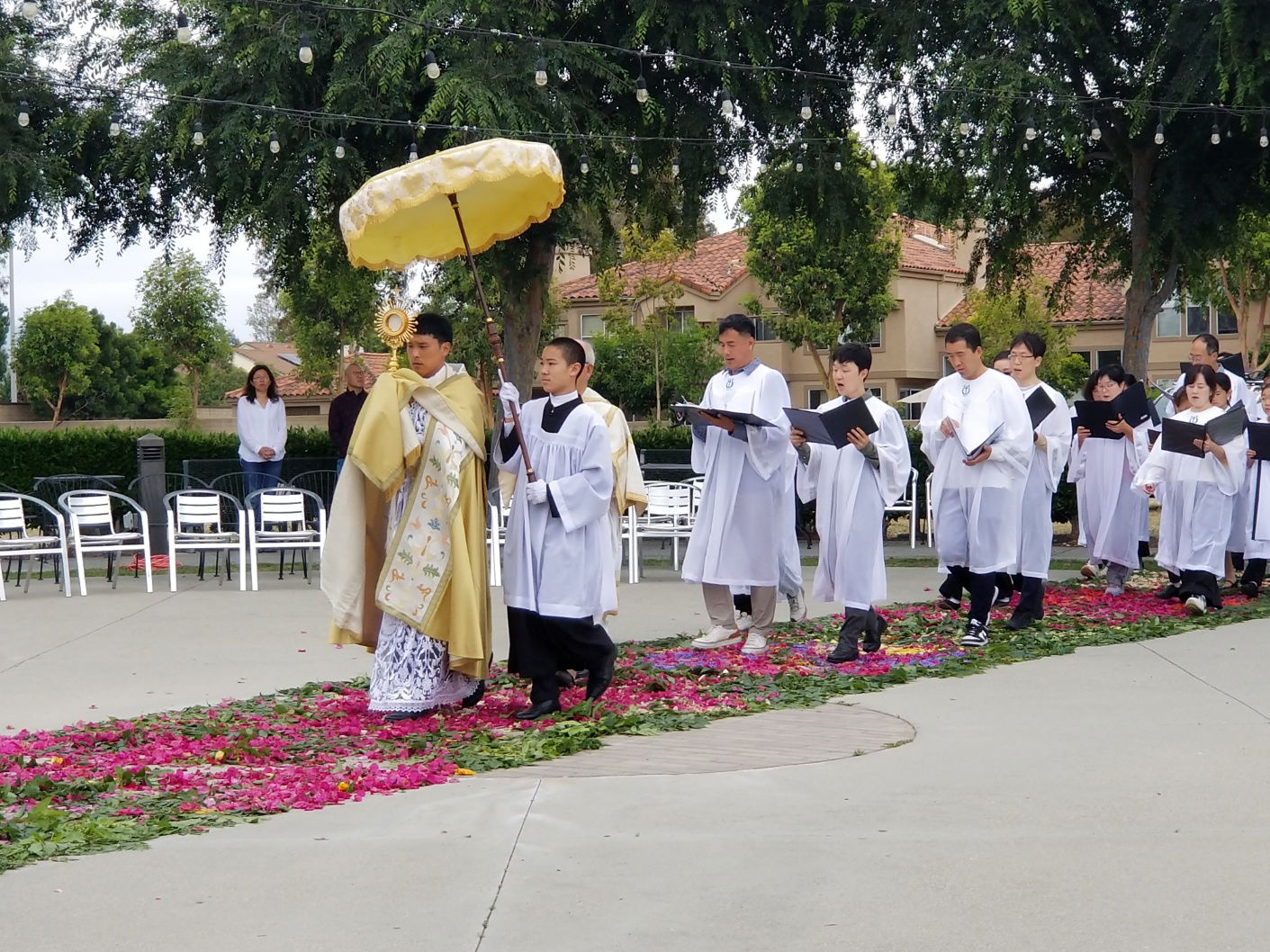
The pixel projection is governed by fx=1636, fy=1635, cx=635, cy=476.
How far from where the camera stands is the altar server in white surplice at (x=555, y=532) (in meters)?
7.80

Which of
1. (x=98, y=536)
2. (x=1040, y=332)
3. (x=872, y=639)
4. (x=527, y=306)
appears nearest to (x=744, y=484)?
(x=872, y=639)

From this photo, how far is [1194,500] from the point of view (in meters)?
12.1

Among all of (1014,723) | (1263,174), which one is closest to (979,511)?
(1014,723)

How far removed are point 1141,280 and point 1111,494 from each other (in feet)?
17.6

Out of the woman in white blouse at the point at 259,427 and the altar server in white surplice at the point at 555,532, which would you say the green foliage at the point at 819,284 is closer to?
the woman in white blouse at the point at 259,427

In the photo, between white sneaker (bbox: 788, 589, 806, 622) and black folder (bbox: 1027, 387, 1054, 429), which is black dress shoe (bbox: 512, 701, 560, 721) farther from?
black folder (bbox: 1027, 387, 1054, 429)

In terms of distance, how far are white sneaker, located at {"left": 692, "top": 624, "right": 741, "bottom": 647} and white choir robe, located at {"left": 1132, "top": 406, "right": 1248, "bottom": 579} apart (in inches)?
153

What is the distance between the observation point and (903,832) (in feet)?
18.3

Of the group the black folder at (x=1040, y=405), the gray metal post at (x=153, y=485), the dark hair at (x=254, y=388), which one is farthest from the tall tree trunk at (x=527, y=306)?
the black folder at (x=1040, y=405)

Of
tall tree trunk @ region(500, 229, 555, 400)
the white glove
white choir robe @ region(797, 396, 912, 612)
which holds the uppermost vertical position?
tall tree trunk @ region(500, 229, 555, 400)

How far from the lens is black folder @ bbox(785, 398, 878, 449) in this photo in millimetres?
9414

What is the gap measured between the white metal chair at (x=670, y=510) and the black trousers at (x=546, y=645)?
689cm

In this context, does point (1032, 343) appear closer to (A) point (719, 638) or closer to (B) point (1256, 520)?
(B) point (1256, 520)

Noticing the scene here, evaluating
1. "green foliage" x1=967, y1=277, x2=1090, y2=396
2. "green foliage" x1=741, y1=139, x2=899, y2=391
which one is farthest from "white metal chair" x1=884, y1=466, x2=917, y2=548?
"green foliage" x1=967, y1=277, x2=1090, y2=396
